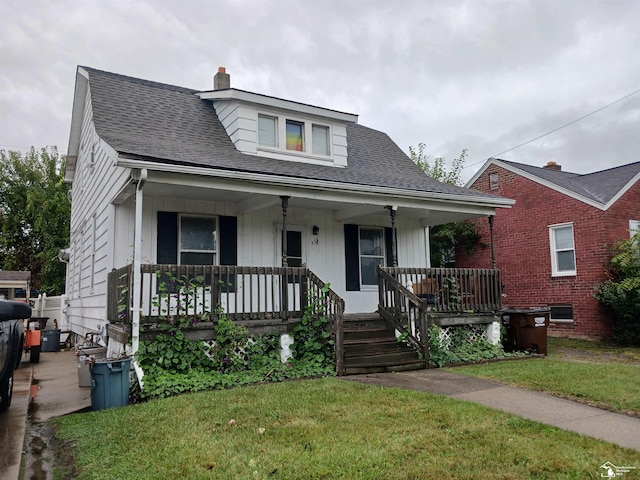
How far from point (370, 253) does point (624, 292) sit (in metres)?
6.49

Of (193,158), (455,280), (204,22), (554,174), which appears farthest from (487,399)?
(554,174)

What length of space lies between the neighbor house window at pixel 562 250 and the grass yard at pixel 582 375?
3.59 metres

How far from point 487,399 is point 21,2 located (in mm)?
12727

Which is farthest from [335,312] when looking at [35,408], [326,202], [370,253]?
[35,408]

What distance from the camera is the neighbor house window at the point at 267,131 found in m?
10.8

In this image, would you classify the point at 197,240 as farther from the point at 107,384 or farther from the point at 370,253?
the point at 370,253

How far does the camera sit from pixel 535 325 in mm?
10047

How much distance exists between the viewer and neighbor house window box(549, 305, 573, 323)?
1373 centimetres

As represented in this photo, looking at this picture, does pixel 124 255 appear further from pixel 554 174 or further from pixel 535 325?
pixel 554 174

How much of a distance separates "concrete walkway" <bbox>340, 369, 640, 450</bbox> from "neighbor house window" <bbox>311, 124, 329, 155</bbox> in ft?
18.5

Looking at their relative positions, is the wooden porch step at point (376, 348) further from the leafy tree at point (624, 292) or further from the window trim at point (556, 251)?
the window trim at point (556, 251)

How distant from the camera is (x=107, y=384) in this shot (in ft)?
20.1

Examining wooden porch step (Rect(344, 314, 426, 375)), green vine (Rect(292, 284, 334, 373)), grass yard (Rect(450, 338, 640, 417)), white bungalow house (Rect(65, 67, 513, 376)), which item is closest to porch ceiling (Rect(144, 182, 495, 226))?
white bungalow house (Rect(65, 67, 513, 376))

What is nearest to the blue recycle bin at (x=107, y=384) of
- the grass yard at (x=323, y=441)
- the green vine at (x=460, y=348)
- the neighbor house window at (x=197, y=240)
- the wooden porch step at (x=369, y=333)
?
the grass yard at (x=323, y=441)
